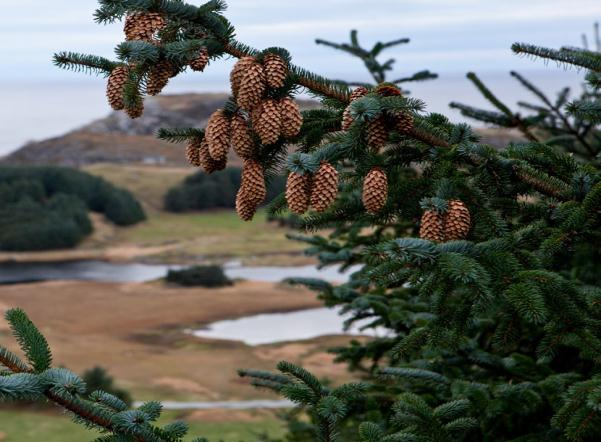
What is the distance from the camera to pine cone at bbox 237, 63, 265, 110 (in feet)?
9.95

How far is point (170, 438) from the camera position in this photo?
287 centimetres

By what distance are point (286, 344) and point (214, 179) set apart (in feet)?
116

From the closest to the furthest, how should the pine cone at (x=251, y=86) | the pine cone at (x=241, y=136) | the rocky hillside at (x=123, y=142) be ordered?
the pine cone at (x=251, y=86) < the pine cone at (x=241, y=136) < the rocky hillside at (x=123, y=142)

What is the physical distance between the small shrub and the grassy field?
18.1m

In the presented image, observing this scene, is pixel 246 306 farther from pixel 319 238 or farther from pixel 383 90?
pixel 383 90

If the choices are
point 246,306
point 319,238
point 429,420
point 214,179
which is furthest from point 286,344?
point 214,179

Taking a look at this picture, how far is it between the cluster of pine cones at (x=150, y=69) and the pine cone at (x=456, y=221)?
113 cm

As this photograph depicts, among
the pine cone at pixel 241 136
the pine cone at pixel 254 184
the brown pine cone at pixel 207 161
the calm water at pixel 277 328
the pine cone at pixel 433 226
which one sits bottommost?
the calm water at pixel 277 328

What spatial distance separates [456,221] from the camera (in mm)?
2967

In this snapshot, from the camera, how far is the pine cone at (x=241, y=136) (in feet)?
10.6

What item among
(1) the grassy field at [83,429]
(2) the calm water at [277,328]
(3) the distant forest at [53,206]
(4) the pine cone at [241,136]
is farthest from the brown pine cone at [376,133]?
(3) the distant forest at [53,206]

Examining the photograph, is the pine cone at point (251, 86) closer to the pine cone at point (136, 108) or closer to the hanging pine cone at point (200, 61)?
the hanging pine cone at point (200, 61)

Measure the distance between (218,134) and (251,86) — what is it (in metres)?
0.27

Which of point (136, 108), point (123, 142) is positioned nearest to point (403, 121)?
point (136, 108)
